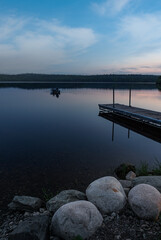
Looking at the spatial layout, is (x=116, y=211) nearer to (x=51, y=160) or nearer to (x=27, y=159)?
(x=51, y=160)

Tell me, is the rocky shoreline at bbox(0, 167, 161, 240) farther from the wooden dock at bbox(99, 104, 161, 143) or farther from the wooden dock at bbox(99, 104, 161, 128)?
the wooden dock at bbox(99, 104, 161, 128)

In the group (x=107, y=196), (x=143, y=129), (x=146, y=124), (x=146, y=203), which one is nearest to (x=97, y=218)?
(x=107, y=196)

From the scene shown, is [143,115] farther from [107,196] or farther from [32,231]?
[32,231]

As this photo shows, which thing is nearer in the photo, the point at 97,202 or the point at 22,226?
the point at 22,226

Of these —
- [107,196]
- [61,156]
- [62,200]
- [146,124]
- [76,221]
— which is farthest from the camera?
[146,124]

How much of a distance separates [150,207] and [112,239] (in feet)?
4.03

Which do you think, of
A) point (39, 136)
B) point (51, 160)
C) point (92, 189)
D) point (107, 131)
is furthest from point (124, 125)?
point (92, 189)

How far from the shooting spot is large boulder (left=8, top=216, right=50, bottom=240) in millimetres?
3430

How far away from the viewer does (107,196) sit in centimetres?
442

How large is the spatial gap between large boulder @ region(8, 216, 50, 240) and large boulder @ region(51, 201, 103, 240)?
0.25m

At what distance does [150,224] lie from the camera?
3.91m

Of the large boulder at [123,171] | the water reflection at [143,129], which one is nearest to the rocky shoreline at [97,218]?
the large boulder at [123,171]

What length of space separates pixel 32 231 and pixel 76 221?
920mm

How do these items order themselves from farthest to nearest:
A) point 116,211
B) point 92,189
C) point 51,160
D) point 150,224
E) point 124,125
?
1. point 124,125
2. point 51,160
3. point 92,189
4. point 116,211
5. point 150,224
